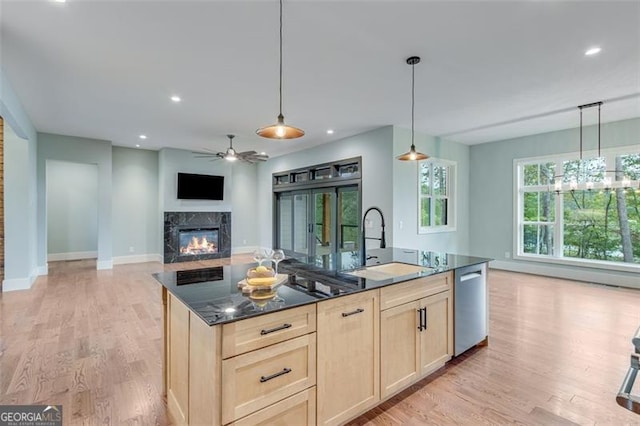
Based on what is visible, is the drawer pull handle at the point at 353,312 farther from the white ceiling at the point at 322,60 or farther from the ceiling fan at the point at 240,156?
the ceiling fan at the point at 240,156

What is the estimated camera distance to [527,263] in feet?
21.4

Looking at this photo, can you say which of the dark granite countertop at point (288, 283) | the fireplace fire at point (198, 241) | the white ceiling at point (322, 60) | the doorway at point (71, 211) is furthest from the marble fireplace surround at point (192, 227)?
the dark granite countertop at point (288, 283)

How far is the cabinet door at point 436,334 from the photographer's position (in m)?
2.42

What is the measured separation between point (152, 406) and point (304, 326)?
4.72ft

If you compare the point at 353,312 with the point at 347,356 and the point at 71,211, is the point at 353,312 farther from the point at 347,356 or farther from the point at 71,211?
the point at 71,211

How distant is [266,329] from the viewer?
5.08 ft

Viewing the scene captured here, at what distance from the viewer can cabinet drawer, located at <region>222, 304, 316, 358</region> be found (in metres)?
1.43

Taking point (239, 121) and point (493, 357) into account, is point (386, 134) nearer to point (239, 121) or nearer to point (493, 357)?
point (239, 121)

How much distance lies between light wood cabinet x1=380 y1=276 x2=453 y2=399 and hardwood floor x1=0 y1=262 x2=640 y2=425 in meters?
0.17

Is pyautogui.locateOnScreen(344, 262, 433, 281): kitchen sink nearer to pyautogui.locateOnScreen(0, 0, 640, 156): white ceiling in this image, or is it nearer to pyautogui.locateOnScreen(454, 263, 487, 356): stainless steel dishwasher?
pyautogui.locateOnScreen(454, 263, 487, 356): stainless steel dishwasher

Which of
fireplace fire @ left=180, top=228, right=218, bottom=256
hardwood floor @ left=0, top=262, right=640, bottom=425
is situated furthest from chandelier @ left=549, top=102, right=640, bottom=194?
fireplace fire @ left=180, top=228, right=218, bottom=256

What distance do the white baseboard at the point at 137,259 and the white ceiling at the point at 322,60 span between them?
3.63m

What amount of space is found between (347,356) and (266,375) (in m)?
0.56

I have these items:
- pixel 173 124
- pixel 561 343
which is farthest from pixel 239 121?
pixel 561 343
